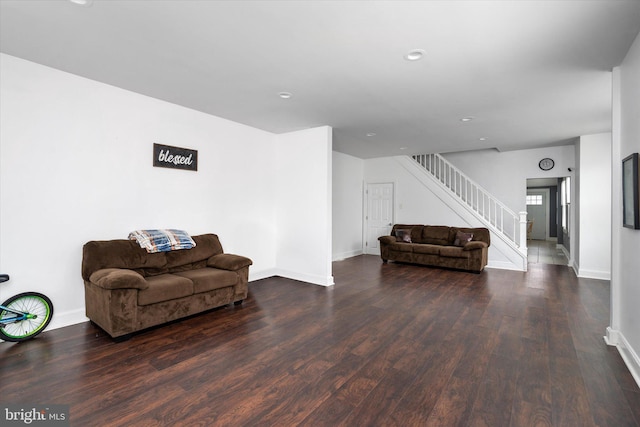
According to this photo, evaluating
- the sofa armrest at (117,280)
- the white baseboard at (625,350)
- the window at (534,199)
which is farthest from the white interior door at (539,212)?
the sofa armrest at (117,280)

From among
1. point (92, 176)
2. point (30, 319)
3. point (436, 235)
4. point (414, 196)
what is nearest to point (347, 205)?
point (414, 196)

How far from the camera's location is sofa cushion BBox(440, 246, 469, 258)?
600 cm

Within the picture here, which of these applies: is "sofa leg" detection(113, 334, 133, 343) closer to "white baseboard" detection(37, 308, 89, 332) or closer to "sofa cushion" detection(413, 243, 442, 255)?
"white baseboard" detection(37, 308, 89, 332)

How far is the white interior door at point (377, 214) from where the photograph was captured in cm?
822

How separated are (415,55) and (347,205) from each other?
5.24 meters

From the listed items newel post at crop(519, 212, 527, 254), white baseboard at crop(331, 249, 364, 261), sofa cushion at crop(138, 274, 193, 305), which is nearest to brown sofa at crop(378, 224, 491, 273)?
newel post at crop(519, 212, 527, 254)

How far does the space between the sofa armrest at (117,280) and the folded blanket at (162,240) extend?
0.60m

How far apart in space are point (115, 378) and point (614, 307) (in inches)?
173

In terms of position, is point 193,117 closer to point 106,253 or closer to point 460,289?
point 106,253

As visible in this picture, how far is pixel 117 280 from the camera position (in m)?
2.81

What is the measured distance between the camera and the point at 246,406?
1.97 metres

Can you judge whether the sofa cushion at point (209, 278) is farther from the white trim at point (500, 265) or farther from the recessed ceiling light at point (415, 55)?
the white trim at point (500, 265)

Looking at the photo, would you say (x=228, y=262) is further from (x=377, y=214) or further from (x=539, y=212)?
(x=539, y=212)

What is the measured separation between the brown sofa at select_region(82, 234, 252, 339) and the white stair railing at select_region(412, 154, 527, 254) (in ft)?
18.7
